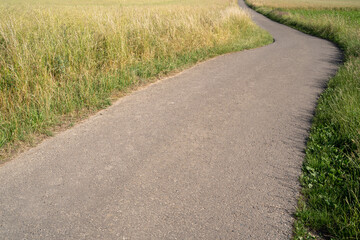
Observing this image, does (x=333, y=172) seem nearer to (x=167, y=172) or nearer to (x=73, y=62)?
(x=167, y=172)

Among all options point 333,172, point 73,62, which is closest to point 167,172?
point 333,172

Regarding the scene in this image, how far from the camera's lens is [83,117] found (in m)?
5.25

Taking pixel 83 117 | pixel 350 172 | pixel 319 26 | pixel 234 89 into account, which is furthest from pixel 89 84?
pixel 319 26

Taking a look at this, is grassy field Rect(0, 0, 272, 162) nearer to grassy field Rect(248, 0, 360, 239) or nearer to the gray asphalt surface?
the gray asphalt surface

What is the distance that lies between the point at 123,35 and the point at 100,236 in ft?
20.9

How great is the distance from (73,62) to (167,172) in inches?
158

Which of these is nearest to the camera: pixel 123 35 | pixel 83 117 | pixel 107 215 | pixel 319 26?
pixel 107 215

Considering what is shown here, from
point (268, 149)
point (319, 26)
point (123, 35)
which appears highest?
point (123, 35)

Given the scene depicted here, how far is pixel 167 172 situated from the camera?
3727 mm

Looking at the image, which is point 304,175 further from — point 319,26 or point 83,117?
point 319,26

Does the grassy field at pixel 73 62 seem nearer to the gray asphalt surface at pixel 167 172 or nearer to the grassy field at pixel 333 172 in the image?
the gray asphalt surface at pixel 167 172

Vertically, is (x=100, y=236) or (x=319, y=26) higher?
(x=100, y=236)

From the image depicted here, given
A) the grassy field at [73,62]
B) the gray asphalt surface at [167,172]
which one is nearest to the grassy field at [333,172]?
the gray asphalt surface at [167,172]

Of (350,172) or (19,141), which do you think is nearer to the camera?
(350,172)
